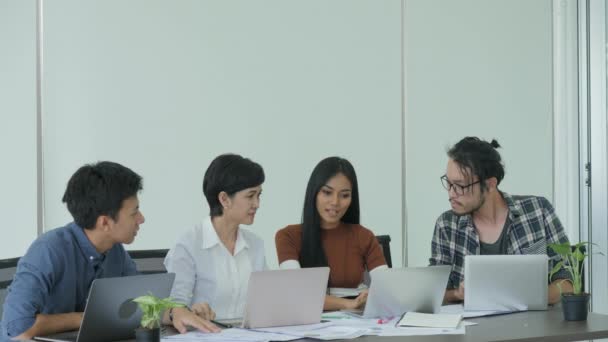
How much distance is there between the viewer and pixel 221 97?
16.0 ft

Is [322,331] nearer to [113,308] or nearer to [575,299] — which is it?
[113,308]

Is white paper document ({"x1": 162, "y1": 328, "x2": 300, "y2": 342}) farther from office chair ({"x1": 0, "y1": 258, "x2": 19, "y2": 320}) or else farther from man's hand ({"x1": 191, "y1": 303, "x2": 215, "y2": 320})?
office chair ({"x1": 0, "y1": 258, "x2": 19, "y2": 320})

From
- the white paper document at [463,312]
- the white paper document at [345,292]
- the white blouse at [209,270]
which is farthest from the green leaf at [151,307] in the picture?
the white paper document at [345,292]

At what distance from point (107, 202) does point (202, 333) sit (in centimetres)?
59

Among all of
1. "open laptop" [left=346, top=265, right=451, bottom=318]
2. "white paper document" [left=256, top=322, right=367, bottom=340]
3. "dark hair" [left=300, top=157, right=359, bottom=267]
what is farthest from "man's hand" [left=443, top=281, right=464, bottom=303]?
"white paper document" [left=256, top=322, right=367, bottom=340]

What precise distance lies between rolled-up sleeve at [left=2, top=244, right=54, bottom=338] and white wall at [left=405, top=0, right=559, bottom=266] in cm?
288

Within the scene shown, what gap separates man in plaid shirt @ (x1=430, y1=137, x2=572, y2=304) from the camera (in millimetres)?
3750

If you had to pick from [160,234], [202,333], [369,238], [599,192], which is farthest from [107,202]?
[599,192]

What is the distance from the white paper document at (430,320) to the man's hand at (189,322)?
63 centimetres

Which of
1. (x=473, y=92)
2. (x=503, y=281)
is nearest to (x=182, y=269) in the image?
(x=503, y=281)

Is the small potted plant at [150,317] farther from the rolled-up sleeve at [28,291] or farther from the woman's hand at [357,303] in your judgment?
the woman's hand at [357,303]

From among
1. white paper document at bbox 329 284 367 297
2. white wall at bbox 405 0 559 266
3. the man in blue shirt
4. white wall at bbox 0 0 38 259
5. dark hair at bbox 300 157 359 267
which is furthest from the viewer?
white wall at bbox 405 0 559 266

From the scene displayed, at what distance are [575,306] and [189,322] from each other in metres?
1.30

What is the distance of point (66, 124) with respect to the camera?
4.45 metres
